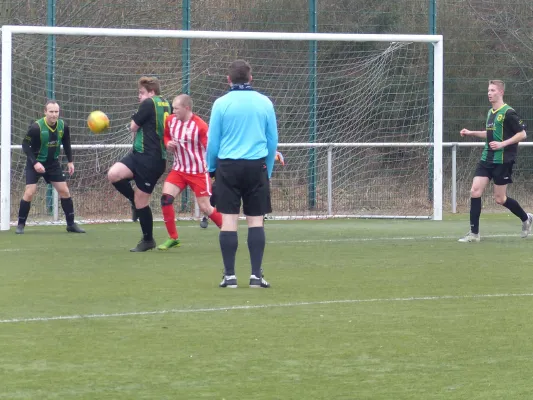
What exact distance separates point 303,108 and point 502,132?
A: 19.4 ft

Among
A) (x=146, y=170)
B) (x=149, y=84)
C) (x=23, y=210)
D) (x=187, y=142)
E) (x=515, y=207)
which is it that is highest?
(x=149, y=84)

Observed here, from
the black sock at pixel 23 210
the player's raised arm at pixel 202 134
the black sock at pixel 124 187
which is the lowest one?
the black sock at pixel 23 210

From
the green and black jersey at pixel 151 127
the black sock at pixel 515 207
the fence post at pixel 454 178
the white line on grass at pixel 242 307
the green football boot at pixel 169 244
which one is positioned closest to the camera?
the white line on grass at pixel 242 307

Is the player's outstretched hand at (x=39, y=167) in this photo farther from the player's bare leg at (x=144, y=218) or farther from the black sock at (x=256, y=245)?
the black sock at (x=256, y=245)

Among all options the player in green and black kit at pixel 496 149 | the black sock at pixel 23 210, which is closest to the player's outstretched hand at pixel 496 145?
the player in green and black kit at pixel 496 149

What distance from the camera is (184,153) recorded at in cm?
1259

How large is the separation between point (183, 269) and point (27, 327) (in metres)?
3.54

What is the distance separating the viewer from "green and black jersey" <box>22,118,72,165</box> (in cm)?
1499

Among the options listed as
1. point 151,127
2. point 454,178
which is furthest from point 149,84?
point 454,178

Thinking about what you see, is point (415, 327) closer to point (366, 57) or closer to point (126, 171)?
point (126, 171)

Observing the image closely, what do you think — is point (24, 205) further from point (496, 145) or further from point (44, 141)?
point (496, 145)

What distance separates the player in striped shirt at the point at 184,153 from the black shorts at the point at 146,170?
0.16m

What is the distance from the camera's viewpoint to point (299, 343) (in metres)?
6.85

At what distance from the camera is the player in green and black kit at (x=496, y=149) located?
45.7 feet
